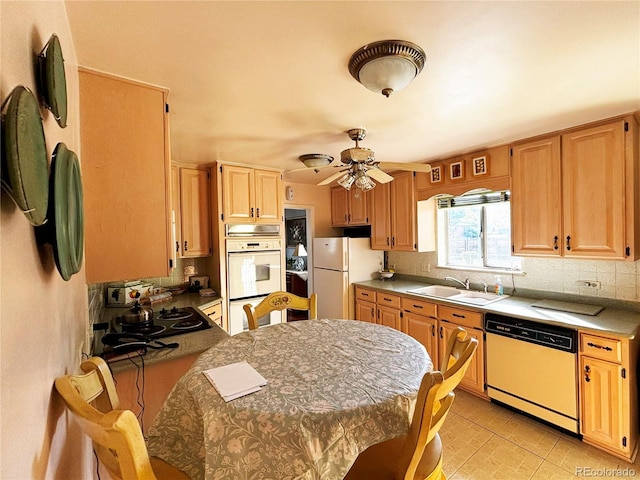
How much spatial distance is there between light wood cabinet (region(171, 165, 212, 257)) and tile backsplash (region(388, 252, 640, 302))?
9.61ft

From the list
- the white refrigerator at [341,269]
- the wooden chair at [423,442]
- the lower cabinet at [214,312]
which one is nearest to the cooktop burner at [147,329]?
the lower cabinet at [214,312]

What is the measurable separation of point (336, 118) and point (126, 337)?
190cm

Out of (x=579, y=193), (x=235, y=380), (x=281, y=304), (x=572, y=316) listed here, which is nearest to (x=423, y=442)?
(x=235, y=380)

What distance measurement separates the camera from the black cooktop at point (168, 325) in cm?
185

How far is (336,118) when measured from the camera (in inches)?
78.7

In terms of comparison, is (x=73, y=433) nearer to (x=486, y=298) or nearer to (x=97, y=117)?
(x=97, y=117)

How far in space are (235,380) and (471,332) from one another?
2.29m

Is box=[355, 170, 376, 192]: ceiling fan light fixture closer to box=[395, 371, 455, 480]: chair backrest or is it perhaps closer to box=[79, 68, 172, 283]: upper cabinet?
box=[79, 68, 172, 283]: upper cabinet

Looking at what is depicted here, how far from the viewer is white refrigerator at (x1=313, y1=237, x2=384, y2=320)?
3807 mm

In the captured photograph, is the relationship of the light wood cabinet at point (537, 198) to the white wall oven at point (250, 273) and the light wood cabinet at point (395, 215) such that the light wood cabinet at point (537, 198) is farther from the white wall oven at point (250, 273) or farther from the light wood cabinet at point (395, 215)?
the white wall oven at point (250, 273)

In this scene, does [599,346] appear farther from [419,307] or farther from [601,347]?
[419,307]

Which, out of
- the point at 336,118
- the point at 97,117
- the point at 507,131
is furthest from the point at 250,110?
the point at 507,131

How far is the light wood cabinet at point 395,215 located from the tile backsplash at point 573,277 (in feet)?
2.29

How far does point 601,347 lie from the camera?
1950 millimetres
